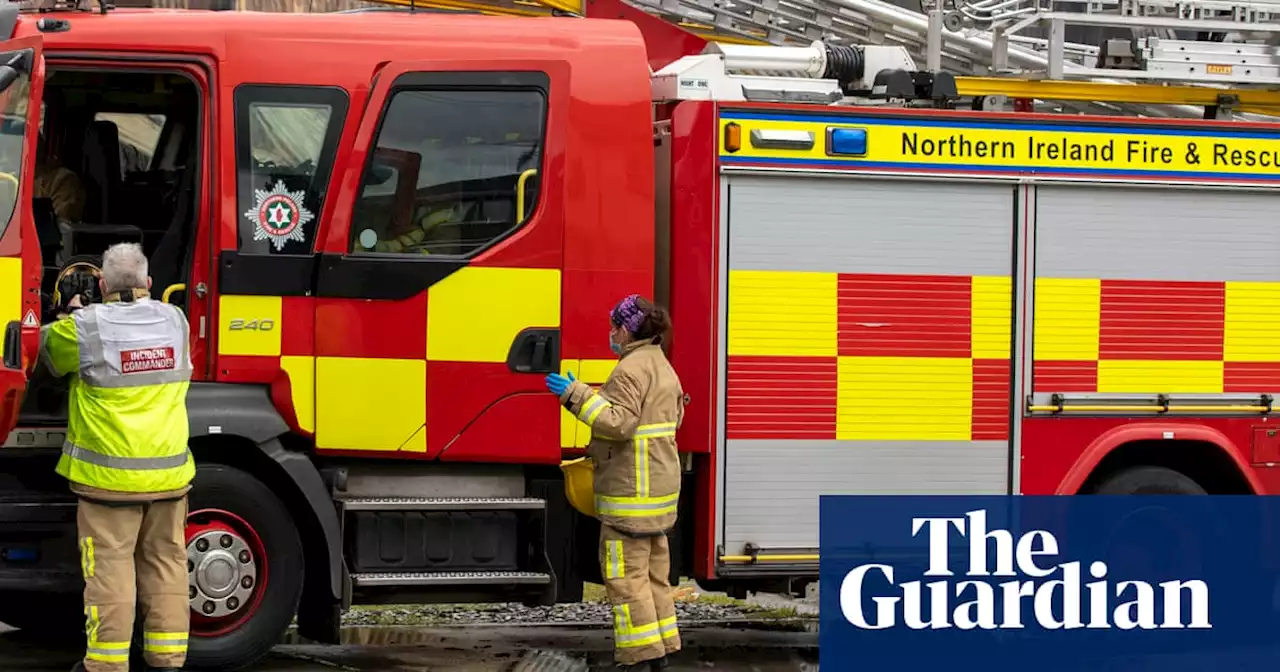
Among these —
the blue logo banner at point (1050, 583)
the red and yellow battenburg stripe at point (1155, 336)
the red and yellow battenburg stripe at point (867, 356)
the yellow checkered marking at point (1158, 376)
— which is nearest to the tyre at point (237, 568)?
the red and yellow battenburg stripe at point (867, 356)

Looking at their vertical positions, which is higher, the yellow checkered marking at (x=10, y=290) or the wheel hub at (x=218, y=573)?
the yellow checkered marking at (x=10, y=290)

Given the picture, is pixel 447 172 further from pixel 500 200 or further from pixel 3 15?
pixel 3 15

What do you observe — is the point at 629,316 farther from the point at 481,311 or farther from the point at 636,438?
the point at 481,311

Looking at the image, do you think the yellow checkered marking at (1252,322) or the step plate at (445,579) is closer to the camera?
the step plate at (445,579)

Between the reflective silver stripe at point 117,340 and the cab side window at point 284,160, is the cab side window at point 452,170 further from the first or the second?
the reflective silver stripe at point 117,340

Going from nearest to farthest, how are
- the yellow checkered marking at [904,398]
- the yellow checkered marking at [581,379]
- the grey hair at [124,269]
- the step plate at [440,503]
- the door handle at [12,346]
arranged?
the door handle at [12,346] → the grey hair at [124,269] → the step plate at [440,503] → the yellow checkered marking at [581,379] → the yellow checkered marking at [904,398]

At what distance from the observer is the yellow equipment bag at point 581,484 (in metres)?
6.50

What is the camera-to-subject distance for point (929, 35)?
7.58 metres

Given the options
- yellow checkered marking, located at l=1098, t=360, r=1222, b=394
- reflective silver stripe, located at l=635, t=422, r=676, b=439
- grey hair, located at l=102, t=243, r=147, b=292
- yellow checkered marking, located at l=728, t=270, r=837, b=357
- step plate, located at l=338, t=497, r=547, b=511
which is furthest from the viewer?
yellow checkered marking, located at l=1098, t=360, r=1222, b=394

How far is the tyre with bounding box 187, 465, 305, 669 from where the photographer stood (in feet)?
20.7

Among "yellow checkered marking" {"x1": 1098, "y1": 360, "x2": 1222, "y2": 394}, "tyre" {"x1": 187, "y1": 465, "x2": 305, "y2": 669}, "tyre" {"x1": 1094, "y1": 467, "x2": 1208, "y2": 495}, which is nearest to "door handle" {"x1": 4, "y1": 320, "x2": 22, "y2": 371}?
"tyre" {"x1": 187, "y1": 465, "x2": 305, "y2": 669}

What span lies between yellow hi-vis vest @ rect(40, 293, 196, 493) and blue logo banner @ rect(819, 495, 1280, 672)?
247cm

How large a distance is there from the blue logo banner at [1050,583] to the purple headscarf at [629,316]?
118 centimetres

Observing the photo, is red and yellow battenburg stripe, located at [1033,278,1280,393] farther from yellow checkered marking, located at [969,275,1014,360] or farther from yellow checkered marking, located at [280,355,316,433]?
yellow checkered marking, located at [280,355,316,433]
